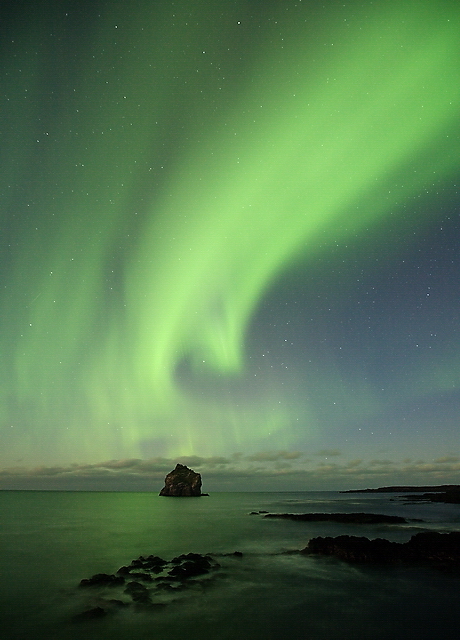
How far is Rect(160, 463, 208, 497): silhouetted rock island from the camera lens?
167 m

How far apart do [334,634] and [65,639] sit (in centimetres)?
1139

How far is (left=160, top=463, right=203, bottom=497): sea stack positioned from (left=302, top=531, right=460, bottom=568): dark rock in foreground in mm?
146390

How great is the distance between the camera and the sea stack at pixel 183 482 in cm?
16675

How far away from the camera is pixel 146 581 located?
74.6ft

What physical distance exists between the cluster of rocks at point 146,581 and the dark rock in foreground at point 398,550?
379 inches

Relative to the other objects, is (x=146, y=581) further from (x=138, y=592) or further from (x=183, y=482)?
(x=183, y=482)

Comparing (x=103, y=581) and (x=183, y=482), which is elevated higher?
(x=103, y=581)

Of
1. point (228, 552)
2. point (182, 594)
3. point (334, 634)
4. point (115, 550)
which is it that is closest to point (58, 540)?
point (115, 550)

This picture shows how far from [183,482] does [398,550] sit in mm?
153614

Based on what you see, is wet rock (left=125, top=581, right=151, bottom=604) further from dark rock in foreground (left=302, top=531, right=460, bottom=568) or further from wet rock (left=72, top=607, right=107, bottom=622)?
dark rock in foreground (left=302, top=531, right=460, bottom=568)

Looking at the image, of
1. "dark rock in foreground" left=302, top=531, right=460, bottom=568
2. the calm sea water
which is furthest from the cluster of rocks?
"dark rock in foreground" left=302, top=531, right=460, bottom=568

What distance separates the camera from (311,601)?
67.2 feet

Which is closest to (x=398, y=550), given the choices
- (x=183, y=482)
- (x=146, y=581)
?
(x=146, y=581)

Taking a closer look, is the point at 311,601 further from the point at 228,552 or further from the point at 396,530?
the point at 396,530
